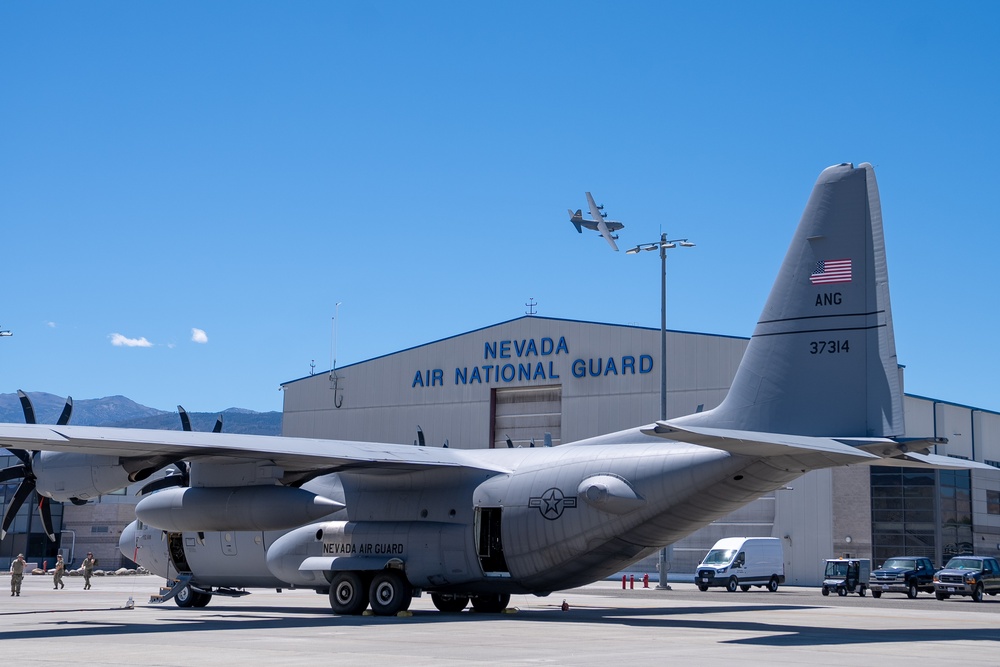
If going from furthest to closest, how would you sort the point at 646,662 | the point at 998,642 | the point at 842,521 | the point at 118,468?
the point at 842,521 < the point at 118,468 < the point at 998,642 < the point at 646,662

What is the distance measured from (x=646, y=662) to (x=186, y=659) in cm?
569

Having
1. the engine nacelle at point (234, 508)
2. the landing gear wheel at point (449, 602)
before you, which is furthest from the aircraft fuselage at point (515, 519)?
the landing gear wheel at point (449, 602)

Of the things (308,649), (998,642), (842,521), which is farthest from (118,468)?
(842,521)

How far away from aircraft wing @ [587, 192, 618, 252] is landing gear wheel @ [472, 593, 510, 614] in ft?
105

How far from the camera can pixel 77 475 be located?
70.8 feet

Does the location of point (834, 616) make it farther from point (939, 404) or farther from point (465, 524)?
point (939, 404)

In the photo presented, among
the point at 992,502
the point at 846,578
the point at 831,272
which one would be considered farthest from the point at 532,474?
the point at 992,502

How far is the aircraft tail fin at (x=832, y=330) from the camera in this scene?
61.1 feet

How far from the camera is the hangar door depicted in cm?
5803

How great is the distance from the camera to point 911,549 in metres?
52.8

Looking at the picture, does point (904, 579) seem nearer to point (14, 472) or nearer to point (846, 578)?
point (846, 578)

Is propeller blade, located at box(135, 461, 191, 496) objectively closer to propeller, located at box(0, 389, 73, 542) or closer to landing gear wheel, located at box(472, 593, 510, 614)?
propeller, located at box(0, 389, 73, 542)

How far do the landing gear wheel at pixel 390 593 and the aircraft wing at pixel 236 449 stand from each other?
235 cm

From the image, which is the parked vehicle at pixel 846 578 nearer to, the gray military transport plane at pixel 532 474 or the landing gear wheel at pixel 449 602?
the landing gear wheel at pixel 449 602
